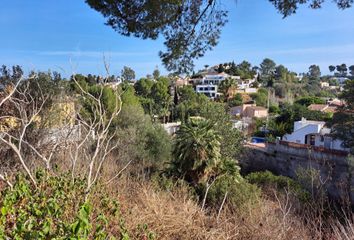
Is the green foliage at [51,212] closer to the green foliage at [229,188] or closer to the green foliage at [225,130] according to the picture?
the green foliage at [229,188]

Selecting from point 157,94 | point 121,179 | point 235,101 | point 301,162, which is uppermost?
point 157,94

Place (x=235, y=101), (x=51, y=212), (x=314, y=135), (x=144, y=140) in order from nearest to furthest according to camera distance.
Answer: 1. (x=51, y=212)
2. (x=144, y=140)
3. (x=314, y=135)
4. (x=235, y=101)

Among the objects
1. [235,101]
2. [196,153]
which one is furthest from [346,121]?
[235,101]

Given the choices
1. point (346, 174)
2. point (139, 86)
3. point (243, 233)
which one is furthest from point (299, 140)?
point (243, 233)

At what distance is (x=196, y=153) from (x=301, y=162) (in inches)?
317

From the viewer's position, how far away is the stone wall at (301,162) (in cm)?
1372

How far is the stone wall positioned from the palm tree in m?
4.94

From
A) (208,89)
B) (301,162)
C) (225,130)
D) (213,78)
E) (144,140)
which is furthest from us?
(213,78)

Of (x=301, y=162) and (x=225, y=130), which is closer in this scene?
(x=301, y=162)

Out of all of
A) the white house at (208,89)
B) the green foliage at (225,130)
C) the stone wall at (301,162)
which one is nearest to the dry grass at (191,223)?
the stone wall at (301,162)

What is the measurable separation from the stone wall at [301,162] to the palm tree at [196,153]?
4.94m

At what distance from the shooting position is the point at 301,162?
15867mm

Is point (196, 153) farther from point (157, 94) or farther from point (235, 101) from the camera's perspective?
point (235, 101)

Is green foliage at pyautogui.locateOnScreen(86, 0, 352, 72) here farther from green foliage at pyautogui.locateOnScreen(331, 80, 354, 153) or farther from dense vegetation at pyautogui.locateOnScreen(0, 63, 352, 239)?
green foliage at pyautogui.locateOnScreen(331, 80, 354, 153)
